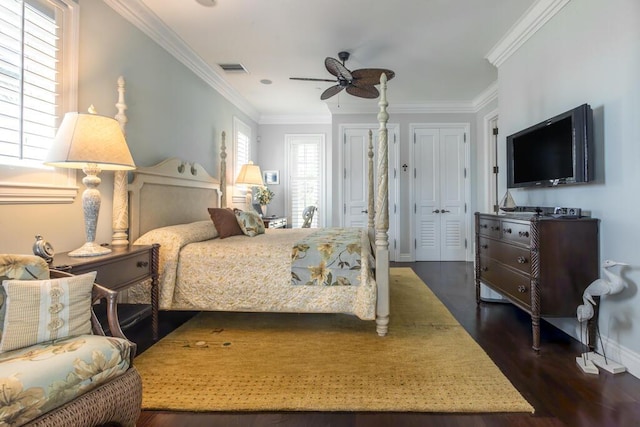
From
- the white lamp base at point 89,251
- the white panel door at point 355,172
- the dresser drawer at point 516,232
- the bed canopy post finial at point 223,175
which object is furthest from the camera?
the white panel door at point 355,172

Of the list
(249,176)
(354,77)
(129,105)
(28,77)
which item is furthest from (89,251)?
(249,176)

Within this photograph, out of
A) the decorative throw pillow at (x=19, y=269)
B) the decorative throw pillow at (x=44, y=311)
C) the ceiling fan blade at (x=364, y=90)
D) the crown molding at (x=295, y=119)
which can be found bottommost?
the decorative throw pillow at (x=44, y=311)

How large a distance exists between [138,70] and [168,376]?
2.48m

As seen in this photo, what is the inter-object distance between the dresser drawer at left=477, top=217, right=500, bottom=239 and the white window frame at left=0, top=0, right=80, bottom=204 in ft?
10.6

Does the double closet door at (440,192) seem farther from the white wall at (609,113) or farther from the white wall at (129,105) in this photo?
the white wall at (129,105)

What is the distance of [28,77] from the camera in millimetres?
1782

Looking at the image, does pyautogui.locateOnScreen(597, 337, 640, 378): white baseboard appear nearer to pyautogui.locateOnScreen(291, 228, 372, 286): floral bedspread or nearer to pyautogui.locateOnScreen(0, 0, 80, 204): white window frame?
pyautogui.locateOnScreen(291, 228, 372, 286): floral bedspread

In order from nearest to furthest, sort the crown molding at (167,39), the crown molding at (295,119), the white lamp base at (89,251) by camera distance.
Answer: the white lamp base at (89,251), the crown molding at (167,39), the crown molding at (295,119)

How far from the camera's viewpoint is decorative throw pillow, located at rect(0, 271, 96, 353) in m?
1.17

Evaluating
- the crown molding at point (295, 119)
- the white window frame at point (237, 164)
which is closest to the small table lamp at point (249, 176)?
the white window frame at point (237, 164)

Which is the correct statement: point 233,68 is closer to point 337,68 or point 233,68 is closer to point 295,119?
point 337,68

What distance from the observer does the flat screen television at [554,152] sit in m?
2.10

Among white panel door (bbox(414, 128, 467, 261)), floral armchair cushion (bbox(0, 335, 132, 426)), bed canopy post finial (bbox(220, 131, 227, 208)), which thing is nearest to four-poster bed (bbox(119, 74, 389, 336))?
floral armchair cushion (bbox(0, 335, 132, 426))

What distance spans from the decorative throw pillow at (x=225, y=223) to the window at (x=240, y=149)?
6.12 feet
